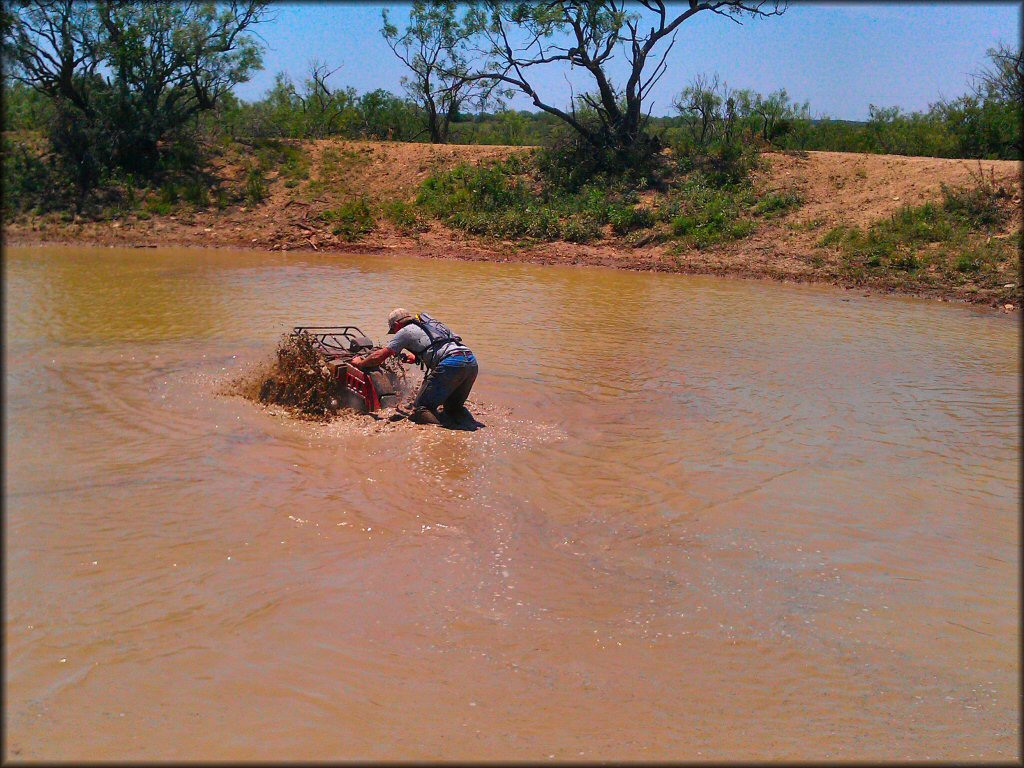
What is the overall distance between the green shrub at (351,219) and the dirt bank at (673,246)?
0.63 feet

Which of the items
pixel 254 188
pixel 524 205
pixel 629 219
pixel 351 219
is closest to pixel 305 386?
pixel 351 219

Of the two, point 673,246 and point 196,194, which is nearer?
point 673,246

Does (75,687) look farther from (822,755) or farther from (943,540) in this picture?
(943,540)

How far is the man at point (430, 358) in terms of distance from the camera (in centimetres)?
822

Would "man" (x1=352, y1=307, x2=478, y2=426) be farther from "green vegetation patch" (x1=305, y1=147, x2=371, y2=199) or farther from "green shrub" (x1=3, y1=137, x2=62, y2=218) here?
"green shrub" (x1=3, y1=137, x2=62, y2=218)

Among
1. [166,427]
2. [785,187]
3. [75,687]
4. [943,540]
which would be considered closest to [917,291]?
[785,187]

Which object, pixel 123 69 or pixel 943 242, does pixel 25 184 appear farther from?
pixel 943 242

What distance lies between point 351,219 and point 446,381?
16781 millimetres

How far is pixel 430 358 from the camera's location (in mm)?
8289

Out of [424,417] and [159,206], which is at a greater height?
[159,206]

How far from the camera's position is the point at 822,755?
13.0 feet

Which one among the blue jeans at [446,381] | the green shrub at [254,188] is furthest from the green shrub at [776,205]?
the blue jeans at [446,381]

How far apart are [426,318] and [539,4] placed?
2046 centimetres

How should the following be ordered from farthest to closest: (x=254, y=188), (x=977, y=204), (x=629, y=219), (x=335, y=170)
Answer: (x=335, y=170) → (x=254, y=188) → (x=629, y=219) → (x=977, y=204)
